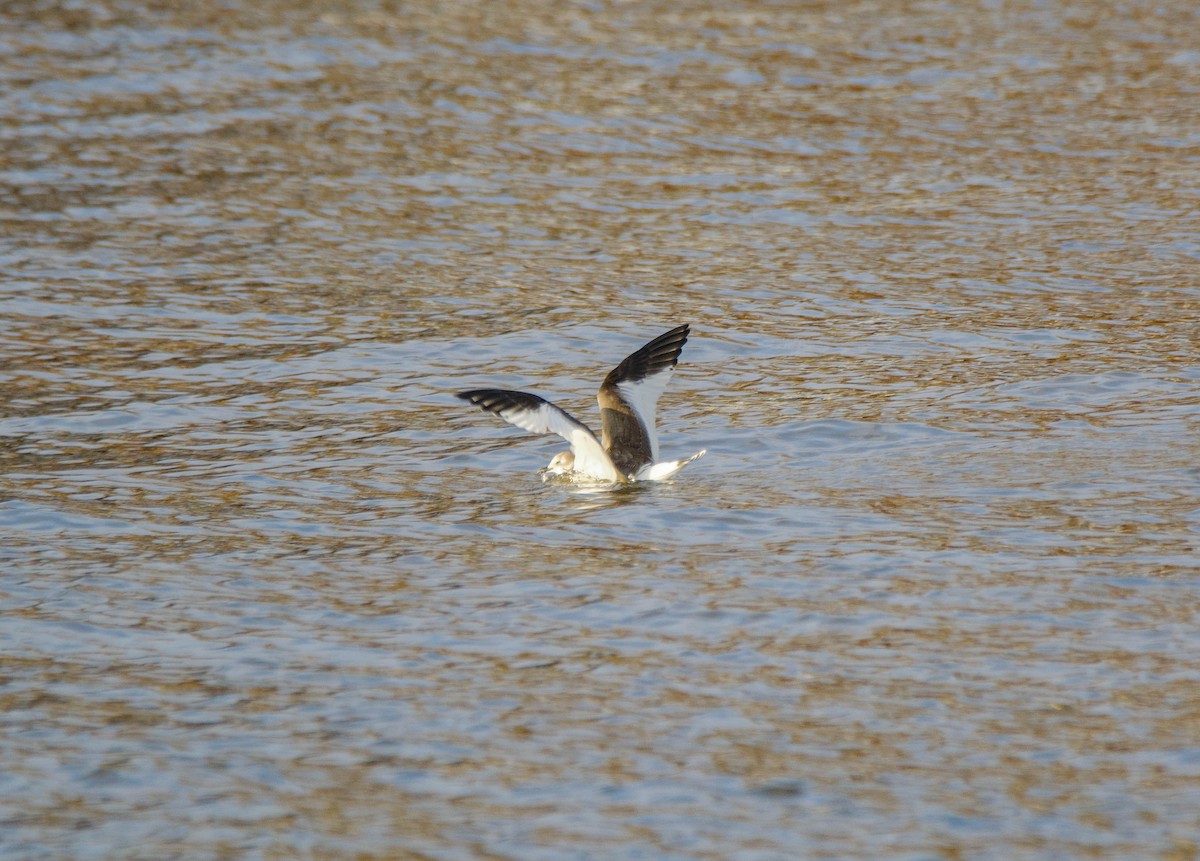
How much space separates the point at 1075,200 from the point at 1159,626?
9984mm

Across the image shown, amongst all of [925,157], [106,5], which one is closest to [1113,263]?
[925,157]

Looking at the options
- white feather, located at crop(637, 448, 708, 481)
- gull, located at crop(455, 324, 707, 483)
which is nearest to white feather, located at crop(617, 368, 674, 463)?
gull, located at crop(455, 324, 707, 483)

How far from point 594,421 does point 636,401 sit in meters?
1.13

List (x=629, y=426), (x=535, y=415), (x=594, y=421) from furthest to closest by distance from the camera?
(x=594, y=421)
(x=629, y=426)
(x=535, y=415)

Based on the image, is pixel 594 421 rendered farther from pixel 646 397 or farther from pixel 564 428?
pixel 564 428

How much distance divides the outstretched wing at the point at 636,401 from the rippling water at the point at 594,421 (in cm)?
26

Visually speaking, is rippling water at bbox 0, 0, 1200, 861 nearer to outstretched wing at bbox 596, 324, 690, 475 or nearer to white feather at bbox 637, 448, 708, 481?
white feather at bbox 637, 448, 708, 481

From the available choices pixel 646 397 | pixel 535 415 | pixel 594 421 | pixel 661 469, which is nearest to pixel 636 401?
pixel 646 397

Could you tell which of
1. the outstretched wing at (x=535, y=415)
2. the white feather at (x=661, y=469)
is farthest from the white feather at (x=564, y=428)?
the white feather at (x=661, y=469)

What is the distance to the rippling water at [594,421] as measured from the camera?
6312 mm

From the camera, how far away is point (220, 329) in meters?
13.6

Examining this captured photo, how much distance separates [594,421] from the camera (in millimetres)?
11516

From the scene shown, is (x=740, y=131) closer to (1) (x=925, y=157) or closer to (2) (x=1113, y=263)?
(1) (x=925, y=157)

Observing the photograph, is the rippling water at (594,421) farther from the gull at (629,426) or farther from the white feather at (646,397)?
the white feather at (646,397)
